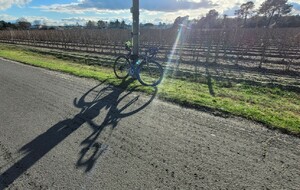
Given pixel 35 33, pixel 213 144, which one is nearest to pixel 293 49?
pixel 213 144

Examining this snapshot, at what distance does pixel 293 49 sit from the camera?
17922 mm

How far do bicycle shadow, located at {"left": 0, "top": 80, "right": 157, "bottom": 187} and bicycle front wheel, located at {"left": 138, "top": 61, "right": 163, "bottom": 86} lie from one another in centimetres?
65

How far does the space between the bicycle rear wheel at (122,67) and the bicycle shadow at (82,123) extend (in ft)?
4.10

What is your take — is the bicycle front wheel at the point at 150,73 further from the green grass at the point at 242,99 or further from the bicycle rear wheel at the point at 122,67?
the bicycle rear wheel at the point at 122,67

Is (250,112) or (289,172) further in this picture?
(250,112)

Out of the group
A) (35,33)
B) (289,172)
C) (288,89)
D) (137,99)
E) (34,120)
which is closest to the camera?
(289,172)

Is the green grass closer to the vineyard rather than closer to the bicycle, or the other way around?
the bicycle

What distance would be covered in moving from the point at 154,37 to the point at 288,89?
1702cm

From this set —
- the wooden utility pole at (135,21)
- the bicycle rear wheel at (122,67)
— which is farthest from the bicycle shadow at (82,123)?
the wooden utility pole at (135,21)

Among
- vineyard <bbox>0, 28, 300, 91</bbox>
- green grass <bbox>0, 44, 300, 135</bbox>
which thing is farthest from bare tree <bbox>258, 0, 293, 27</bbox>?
green grass <bbox>0, 44, 300, 135</bbox>

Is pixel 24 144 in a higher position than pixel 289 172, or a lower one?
lower

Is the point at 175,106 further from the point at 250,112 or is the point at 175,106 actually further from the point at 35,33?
the point at 35,33

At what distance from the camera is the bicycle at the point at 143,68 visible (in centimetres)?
703

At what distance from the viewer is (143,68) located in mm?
7414
